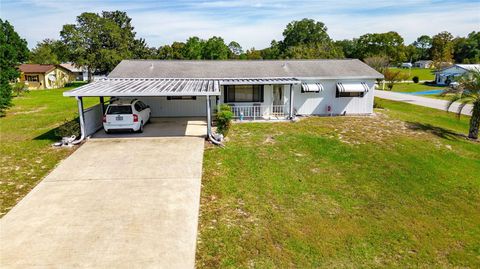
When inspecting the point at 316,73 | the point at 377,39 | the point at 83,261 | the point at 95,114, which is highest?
the point at 377,39

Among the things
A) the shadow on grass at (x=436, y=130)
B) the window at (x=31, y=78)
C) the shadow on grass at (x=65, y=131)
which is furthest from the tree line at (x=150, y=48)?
the shadow on grass at (x=436, y=130)

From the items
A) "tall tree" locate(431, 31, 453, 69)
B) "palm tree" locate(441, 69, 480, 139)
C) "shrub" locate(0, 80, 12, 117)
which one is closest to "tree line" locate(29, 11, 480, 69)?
"tall tree" locate(431, 31, 453, 69)

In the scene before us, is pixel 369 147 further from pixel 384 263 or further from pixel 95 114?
pixel 95 114

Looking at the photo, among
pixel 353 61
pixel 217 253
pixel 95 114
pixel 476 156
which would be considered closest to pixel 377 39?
pixel 353 61

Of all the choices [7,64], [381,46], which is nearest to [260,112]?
[7,64]

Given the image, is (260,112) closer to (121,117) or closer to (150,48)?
(121,117)

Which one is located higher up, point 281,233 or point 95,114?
point 95,114

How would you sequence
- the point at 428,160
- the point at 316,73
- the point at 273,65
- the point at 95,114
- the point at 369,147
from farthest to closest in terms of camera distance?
the point at 273,65 < the point at 316,73 < the point at 95,114 < the point at 369,147 < the point at 428,160
